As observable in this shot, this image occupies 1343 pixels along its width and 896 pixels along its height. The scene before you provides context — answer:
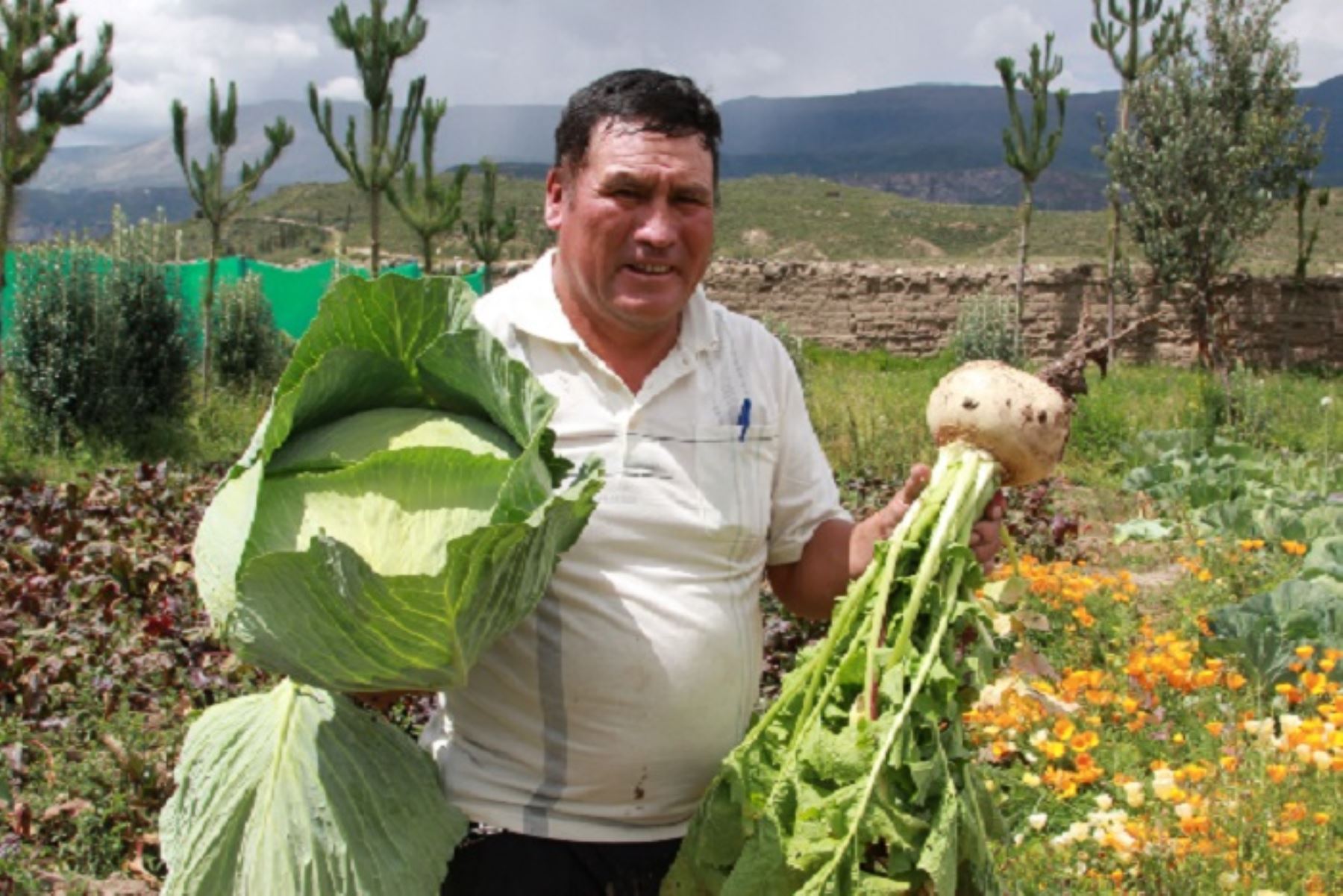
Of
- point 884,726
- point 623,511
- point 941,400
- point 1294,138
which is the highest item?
point 1294,138

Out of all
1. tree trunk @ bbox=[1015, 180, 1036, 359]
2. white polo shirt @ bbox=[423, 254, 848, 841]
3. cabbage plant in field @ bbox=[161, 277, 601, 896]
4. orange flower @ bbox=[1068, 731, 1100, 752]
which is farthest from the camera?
tree trunk @ bbox=[1015, 180, 1036, 359]

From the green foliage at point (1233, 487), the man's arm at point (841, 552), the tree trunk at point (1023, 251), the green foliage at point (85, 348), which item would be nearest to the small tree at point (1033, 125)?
the tree trunk at point (1023, 251)

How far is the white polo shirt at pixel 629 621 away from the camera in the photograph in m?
1.76

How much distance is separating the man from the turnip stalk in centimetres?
13

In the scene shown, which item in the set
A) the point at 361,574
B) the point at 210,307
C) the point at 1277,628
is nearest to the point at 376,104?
the point at 210,307

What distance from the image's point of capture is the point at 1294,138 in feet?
47.1

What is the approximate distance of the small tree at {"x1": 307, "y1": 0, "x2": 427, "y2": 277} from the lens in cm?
1153

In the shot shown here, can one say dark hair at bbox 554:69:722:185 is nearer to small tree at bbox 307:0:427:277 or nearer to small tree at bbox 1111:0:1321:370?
small tree at bbox 307:0:427:277

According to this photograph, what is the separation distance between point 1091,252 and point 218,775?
3163 centimetres

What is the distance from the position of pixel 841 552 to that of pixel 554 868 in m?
0.69

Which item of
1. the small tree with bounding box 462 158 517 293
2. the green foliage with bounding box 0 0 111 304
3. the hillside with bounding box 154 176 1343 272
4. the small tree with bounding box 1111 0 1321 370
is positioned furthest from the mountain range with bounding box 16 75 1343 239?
the green foliage with bounding box 0 0 111 304

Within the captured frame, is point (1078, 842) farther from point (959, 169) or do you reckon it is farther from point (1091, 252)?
point (959, 169)

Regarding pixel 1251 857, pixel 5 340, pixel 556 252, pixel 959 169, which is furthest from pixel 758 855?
pixel 959 169

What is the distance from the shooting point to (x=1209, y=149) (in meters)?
12.9
